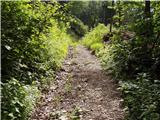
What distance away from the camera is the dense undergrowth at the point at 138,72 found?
6483 millimetres

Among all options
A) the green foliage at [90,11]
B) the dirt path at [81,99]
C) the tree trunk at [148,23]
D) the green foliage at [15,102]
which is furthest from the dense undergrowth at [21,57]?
the green foliage at [90,11]

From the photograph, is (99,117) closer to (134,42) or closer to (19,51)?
(19,51)

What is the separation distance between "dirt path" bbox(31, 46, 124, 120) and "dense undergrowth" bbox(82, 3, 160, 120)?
37 cm

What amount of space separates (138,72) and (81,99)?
2397 mm

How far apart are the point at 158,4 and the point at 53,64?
4.25m

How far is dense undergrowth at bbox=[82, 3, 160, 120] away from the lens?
21.3ft

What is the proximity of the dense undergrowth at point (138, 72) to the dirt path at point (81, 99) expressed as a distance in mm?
369

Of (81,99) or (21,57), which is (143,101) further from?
(21,57)

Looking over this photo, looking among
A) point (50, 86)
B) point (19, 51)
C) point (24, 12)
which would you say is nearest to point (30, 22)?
point (24, 12)

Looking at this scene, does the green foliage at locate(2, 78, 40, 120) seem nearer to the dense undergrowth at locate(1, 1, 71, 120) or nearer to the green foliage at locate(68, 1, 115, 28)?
the dense undergrowth at locate(1, 1, 71, 120)

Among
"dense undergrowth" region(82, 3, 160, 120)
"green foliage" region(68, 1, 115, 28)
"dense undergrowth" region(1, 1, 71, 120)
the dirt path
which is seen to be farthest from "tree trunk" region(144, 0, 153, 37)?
"green foliage" region(68, 1, 115, 28)

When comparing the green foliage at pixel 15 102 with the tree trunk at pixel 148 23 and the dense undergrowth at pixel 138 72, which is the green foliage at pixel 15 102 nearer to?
the dense undergrowth at pixel 138 72

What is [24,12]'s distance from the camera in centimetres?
743

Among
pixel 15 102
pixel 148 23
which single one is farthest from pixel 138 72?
pixel 15 102
